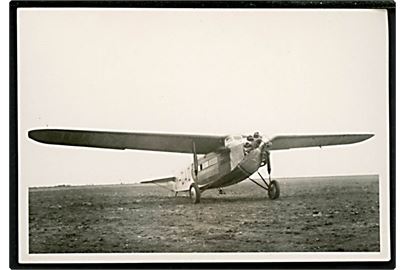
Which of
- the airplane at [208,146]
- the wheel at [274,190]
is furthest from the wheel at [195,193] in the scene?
the wheel at [274,190]

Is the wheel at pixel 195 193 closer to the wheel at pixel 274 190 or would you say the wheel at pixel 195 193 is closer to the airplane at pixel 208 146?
the airplane at pixel 208 146

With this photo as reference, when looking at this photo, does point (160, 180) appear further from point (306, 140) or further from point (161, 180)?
point (306, 140)

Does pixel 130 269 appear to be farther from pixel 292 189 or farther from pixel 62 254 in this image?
pixel 292 189

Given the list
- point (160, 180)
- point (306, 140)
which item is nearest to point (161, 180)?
point (160, 180)

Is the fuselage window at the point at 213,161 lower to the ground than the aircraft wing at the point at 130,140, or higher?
lower

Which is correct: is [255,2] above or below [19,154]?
above

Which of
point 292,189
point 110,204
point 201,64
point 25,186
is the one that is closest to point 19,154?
point 25,186

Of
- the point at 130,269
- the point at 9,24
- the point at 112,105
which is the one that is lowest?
the point at 130,269
